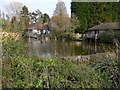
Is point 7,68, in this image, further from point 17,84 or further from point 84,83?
point 84,83

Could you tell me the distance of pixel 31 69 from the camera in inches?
84.2

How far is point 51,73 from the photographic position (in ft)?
7.08

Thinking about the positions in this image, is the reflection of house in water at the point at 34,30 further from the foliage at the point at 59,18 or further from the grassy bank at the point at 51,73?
the grassy bank at the point at 51,73

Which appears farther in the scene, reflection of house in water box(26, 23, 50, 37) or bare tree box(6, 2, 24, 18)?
reflection of house in water box(26, 23, 50, 37)

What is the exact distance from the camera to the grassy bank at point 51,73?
6.94ft

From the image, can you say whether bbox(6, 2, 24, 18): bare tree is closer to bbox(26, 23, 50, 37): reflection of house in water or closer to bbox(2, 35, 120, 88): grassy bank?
bbox(2, 35, 120, 88): grassy bank

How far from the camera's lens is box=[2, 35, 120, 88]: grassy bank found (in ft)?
6.94

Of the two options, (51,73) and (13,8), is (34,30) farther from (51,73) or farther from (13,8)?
(51,73)

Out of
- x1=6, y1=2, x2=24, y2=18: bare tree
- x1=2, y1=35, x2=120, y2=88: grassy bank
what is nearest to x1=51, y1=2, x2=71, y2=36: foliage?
x1=6, y1=2, x2=24, y2=18: bare tree

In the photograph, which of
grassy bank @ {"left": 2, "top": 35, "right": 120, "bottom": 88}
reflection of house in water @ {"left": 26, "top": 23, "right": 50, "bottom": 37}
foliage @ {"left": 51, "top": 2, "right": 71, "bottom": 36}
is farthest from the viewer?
foliage @ {"left": 51, "top": 2, "right": 71, "bottom": 36}

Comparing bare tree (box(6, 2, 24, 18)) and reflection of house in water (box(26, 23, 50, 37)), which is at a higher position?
bare tree (box(6, 2, 24, 18))

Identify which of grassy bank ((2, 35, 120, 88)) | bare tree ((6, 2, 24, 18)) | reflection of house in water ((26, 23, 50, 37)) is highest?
bare tree ((6, 2, 24, 18))

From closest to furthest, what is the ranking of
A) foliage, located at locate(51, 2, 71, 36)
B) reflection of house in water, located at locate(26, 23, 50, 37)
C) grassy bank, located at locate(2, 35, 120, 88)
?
grassy bank, located at locate(2, 35, 120, 88), reflection of house in water, located at locate(26, 23, 50, 37), foliage, located at locate(51, 2, 71, 36)

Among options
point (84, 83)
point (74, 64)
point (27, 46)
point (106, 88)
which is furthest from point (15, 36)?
point (106, 88)
